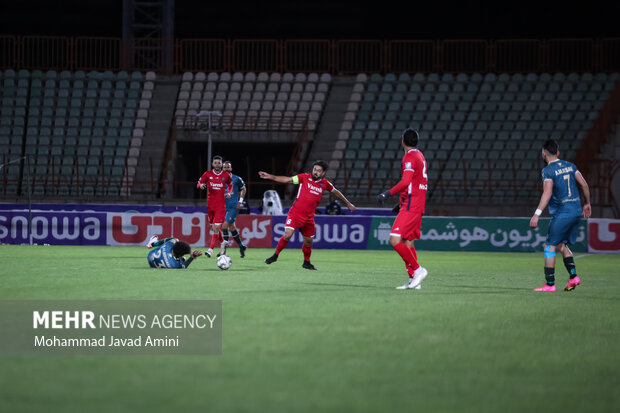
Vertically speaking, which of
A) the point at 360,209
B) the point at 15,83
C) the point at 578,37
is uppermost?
the point at 578,37

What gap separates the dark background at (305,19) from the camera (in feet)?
142

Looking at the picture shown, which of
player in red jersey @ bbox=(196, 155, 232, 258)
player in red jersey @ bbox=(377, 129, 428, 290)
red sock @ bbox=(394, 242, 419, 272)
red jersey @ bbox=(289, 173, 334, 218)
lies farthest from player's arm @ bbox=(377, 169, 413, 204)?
player in red jersey @ bbox=(196, 155, 232, 258)

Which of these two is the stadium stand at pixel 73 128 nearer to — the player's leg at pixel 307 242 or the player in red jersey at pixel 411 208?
the player's leg at pixel 307 242

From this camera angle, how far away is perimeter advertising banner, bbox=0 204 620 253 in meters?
28.0

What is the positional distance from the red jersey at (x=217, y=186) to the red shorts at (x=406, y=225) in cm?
826

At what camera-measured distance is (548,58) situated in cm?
4091

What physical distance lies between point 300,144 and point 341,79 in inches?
230

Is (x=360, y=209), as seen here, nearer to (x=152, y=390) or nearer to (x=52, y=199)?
(x=52, y=199)

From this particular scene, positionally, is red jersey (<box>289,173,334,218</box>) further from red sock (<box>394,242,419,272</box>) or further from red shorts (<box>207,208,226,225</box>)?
red sock (<box>394,242,419,272</box>)

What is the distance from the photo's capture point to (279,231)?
28.3 meters

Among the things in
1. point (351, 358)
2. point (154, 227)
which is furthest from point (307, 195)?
point (154, 227)

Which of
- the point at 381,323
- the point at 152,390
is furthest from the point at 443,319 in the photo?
the point at 152,390

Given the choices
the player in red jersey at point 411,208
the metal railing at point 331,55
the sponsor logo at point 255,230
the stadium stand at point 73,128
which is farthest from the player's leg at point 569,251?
the metal railing at point 331,55

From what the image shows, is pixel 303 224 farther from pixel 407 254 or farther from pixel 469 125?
pixel 469 125
